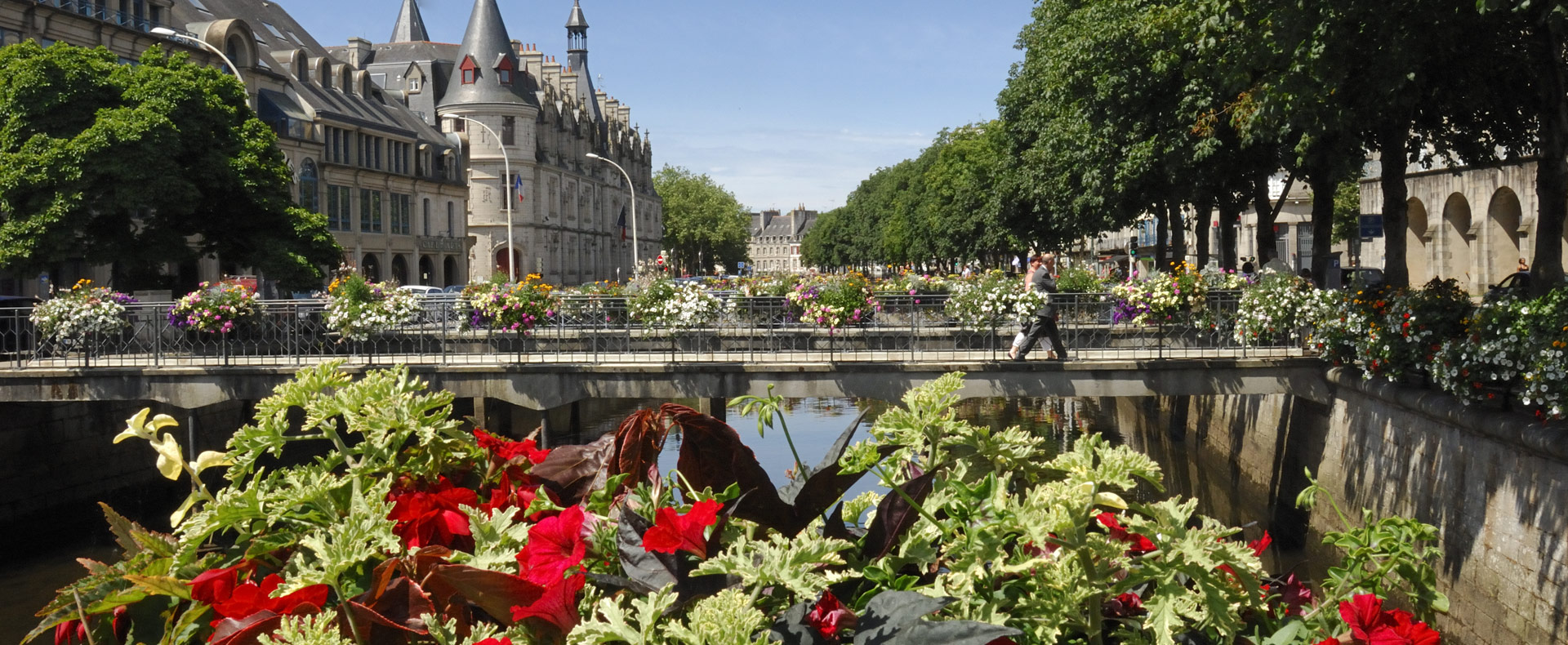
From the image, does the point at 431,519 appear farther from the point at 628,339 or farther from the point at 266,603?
the point at 628,339

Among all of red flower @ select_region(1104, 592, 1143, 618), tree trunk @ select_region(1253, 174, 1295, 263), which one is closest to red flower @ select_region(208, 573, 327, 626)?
red flower @ select_region(1104, 592, 1143, 618)

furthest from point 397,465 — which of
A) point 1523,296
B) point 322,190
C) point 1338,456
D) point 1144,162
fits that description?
point 322,190

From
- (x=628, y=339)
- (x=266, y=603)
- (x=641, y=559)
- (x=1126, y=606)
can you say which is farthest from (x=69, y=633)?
(x=628, y=339)

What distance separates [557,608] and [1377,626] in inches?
40.7

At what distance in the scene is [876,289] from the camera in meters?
26.2

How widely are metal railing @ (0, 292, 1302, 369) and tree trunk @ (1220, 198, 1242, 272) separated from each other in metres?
8.99

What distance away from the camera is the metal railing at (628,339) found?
2067 centimetres

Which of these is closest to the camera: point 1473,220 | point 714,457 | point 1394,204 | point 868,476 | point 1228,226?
point 714,457

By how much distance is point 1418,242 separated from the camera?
48.5m

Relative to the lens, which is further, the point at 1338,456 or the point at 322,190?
the point at 322,190

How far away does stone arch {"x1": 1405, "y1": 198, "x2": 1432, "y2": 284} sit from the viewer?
46.0 metres

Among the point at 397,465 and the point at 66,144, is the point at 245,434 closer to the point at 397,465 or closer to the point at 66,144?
the point at 397,465

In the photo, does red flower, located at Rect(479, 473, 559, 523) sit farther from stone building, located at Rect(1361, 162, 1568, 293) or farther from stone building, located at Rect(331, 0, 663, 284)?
stone building, located at Rect(331, 0, 663, 284)

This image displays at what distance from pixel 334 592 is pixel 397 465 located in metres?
0.37
